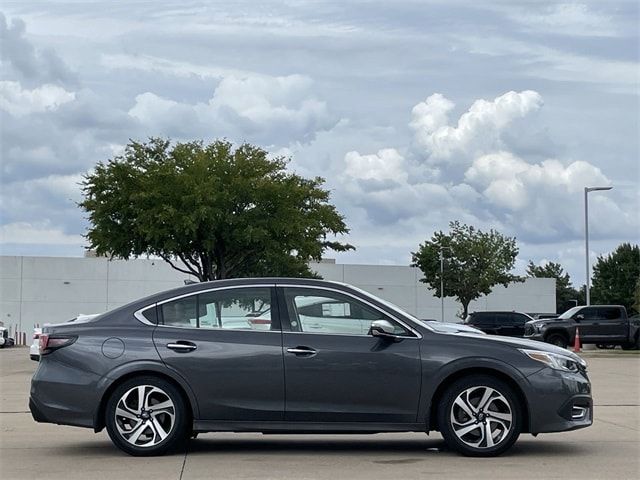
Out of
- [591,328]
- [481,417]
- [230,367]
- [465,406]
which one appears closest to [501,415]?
[481,417]

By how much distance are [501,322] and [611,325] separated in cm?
567

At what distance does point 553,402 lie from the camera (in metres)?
10.0

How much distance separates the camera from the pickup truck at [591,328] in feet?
138

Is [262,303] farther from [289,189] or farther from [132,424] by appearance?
[289,189]

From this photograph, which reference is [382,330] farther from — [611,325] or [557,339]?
[611,325]

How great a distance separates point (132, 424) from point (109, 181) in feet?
115

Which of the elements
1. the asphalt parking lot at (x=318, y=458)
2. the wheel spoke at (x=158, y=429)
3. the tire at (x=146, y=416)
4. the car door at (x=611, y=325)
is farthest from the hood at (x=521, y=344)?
the car door at (x=611, y=325)

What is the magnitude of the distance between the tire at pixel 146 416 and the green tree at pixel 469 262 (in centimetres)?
6940

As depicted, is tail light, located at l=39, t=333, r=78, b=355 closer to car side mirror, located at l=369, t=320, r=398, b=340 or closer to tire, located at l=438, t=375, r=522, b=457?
car side mirror, located at l=369, t=320, r=398, b=340

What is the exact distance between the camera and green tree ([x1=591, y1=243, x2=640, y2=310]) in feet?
349

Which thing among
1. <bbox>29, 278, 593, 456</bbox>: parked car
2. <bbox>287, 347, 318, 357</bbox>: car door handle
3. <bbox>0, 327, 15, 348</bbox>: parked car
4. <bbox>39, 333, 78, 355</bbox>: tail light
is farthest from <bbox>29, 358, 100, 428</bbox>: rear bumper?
<bbox>0, 327, 15, 348</bbox>: parked car

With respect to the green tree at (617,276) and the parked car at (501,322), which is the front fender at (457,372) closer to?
the parked car at (501,322)

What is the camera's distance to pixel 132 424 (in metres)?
10.1

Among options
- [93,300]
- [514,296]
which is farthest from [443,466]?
[514,296]
